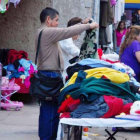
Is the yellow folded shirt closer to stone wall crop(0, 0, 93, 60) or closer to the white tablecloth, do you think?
the white tablecloth

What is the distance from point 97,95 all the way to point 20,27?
699cm

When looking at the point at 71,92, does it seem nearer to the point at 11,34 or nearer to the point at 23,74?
the point at 23,74

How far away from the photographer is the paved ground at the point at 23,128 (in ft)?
27.9

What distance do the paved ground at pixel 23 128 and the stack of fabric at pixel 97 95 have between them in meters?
2.40

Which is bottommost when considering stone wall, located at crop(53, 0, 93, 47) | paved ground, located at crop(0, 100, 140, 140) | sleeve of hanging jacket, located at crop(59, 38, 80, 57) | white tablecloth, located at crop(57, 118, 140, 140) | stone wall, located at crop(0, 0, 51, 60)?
paved ground, located at crop(0, 100, 140, 140)

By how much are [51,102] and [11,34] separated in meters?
5.65

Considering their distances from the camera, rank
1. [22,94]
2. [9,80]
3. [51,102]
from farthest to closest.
Answer: [22,94], [9,80], [51,102]

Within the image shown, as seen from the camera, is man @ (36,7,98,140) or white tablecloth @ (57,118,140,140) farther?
man @ (36,7,98,140)

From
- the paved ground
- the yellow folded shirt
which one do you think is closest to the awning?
the paved ground

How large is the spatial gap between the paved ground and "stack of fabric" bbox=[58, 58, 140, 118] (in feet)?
7.88

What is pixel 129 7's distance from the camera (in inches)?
899

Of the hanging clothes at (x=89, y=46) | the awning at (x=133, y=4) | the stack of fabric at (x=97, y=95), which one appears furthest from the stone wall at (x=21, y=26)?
the awning at (x=133, y=4)

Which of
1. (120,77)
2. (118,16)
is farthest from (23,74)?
(118,16)

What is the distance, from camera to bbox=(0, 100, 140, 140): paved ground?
8.52m
